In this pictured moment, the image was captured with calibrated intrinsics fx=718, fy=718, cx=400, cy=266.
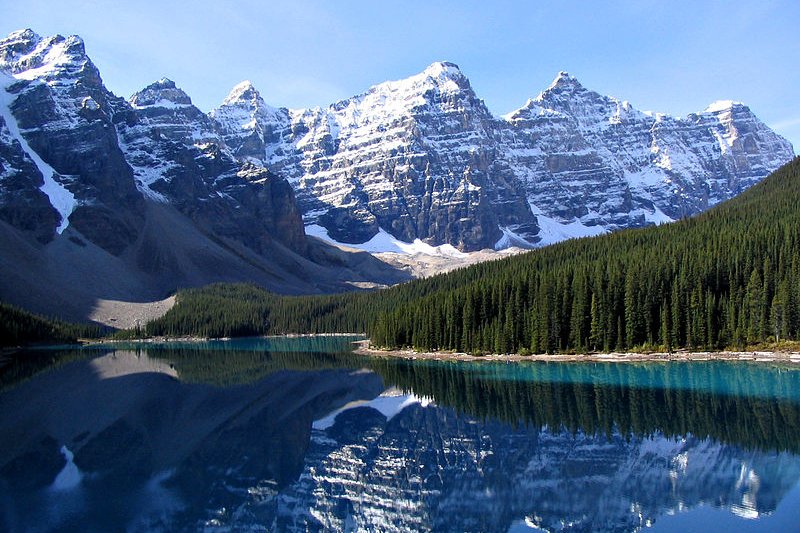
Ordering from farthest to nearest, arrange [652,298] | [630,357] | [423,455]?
1. [652,298]
2. [630,357]
3. [423,455]

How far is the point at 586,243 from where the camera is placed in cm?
10388

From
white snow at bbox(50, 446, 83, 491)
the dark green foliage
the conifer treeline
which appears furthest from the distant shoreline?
the dark green foliage

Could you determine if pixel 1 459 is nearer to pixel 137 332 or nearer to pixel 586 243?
pixel 586 243

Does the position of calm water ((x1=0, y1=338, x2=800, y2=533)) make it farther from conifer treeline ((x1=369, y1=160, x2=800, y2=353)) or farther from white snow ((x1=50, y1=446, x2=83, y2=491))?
conifer treeline ((x1=369, y1=160, x2=800, y2=353))

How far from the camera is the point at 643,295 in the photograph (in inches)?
2822

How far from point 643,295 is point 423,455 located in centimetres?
4659

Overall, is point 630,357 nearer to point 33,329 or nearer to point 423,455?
point 423,455

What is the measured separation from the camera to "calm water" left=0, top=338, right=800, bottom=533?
2323cm

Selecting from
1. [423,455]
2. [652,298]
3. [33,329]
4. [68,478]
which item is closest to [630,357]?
[652,298]

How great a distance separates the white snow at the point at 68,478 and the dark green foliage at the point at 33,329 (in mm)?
102193

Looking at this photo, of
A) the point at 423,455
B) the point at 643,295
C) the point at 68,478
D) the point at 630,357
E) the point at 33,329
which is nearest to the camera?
the point at 68,478

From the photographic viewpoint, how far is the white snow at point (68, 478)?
92.8 ft

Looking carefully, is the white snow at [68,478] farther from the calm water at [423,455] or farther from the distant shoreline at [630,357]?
the distant shoreline at [630,357]

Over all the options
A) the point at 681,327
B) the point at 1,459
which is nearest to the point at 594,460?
the point at 1,459
